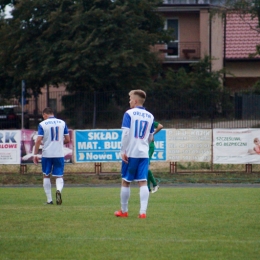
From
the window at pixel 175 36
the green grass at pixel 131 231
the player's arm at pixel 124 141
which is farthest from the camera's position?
the window at pixel 175 36

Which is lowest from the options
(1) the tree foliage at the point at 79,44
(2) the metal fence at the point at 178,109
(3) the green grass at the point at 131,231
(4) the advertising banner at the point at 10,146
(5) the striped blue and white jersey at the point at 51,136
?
(3) the green grass at the point at 131,231

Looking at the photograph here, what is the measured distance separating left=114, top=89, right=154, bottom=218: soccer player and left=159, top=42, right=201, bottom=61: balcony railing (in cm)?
3161

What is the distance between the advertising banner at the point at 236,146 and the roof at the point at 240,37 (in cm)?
2077

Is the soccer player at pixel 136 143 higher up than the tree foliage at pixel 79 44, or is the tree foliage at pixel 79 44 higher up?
the tree foliage at pixel 79 44

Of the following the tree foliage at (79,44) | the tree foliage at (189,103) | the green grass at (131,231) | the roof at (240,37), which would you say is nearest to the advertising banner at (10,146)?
the tree foliage at (189,103)

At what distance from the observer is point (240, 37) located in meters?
43.0

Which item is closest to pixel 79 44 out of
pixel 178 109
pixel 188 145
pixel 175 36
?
pixel 178 109

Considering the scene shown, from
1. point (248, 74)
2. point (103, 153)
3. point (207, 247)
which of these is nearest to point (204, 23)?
point (248, 74)

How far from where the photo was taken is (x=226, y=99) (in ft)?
83.6

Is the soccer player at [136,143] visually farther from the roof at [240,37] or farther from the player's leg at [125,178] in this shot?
the roof at [240,37]

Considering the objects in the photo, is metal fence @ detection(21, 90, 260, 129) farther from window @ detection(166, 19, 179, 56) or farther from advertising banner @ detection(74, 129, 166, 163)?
window @ detection(166, 19, 179, 56)

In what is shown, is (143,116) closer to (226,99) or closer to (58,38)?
(226,99)

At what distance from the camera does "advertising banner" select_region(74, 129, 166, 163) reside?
71.9 ft

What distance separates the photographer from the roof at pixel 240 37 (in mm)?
42094
